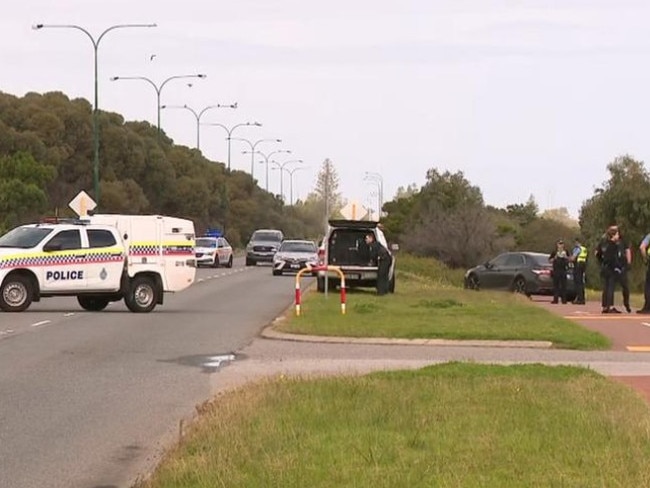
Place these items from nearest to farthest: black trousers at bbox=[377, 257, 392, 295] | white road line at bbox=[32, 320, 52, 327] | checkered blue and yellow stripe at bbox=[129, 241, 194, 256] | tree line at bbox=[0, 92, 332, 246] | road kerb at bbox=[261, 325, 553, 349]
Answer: road kerb at bbox=[261, 325, 553, 349]
white road line at bbox=[32, 320, 52, 327]
checkered blue and yellow stripe at bbox=[129, 241, 194, 256]
black trousers at bbox=[377, 257, 392, 295]
tree line at bbox=[0, 92, 332, 246]

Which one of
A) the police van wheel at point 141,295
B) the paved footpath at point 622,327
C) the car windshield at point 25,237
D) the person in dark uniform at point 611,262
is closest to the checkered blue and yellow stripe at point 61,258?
the car windshield at point 25,237

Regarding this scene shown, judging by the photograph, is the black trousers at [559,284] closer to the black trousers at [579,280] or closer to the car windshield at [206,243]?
the black trousers at [579,280]

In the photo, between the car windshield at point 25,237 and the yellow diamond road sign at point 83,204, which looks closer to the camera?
the car windshield at point 25,237

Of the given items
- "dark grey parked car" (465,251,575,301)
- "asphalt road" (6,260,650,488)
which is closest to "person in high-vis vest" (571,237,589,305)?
"dark grey parked car" (465,251,575,301)

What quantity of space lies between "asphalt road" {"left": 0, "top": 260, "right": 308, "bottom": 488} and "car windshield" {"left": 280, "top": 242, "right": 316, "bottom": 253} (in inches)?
926

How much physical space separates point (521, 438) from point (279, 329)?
41.4 feet

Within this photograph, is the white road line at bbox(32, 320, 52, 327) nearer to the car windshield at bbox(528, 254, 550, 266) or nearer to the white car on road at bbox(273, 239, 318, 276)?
the car windshield at bbox(528, 254, 550, 266)

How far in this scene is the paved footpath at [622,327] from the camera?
15776 millimetres

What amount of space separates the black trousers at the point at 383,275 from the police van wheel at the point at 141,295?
770cm

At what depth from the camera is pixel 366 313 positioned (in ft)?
83.8

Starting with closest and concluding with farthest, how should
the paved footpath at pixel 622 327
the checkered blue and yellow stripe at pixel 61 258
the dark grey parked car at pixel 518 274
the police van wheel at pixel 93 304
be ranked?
the paved footpath at pixel 622 327 → the checkered blue and yellow stripe at pixel 61 258 → the police van wheel at pixel 93 304 → the dark grey parked car at pixel 518 274

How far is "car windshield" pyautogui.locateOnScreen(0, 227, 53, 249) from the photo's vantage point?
26500 millimetres

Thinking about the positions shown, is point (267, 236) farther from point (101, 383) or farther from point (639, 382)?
point (639, 382)

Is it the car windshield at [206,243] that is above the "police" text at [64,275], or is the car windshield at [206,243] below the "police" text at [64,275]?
above
